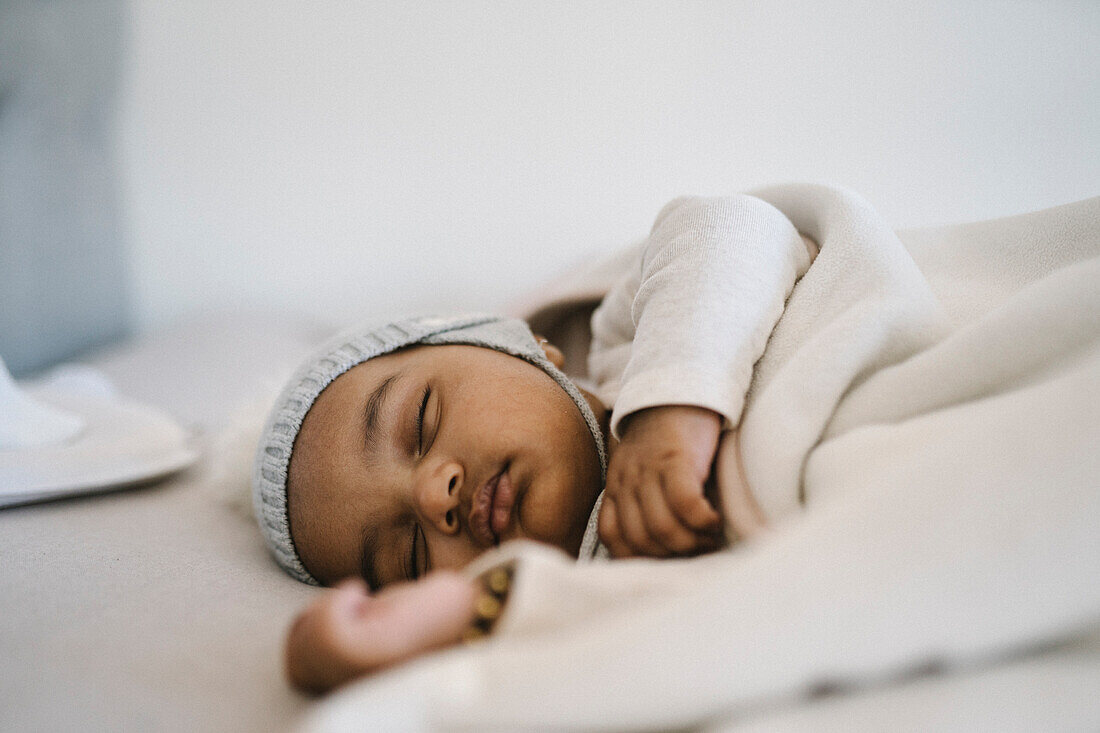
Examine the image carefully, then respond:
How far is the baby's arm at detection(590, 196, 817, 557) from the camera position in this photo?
19.9 inches

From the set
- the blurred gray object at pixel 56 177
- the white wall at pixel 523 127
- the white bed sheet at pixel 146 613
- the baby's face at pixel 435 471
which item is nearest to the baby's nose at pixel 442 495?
the baby's face at pixel 435 471

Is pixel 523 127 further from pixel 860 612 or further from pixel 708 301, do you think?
pixel 860 612

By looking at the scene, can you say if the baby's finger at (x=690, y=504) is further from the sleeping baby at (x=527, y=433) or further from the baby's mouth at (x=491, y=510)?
the baby's mouth at (x=491, y=510)

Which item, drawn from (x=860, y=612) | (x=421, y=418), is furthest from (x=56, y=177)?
(x=860, y=612)

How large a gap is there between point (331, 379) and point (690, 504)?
0.45m

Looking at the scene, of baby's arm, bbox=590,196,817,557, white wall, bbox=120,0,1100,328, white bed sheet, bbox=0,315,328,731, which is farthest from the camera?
white wall, bbox=120,0,1100,328

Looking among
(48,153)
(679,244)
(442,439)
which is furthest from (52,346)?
(679,244)

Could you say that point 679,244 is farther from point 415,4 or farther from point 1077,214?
point 415,4

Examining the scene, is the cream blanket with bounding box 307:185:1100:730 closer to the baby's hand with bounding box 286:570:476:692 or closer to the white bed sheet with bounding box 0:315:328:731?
the baby's hand with bounding box 286:570:476:692

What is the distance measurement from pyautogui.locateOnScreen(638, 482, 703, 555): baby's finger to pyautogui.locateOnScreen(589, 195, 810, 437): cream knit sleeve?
8cm

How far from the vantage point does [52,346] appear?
5.19 ft

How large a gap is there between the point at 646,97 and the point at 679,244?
88 cm

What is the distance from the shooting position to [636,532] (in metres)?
0.51

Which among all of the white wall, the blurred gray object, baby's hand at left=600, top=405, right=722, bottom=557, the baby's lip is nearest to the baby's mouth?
the baby's lip
